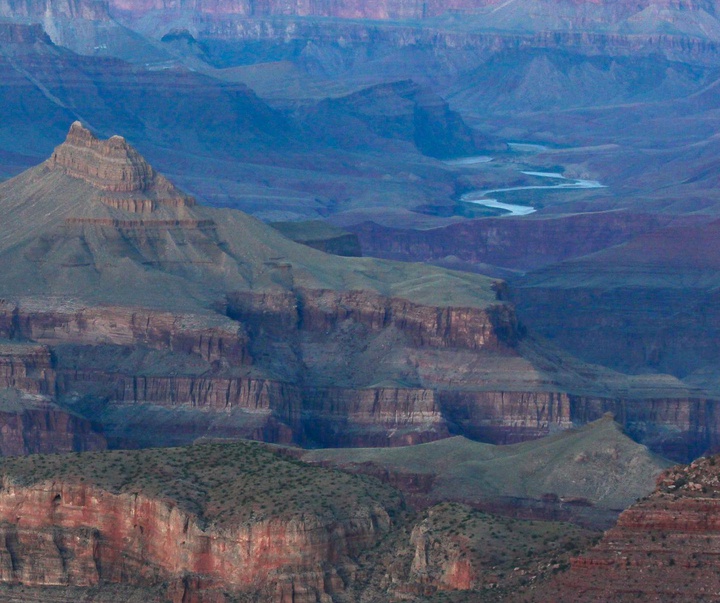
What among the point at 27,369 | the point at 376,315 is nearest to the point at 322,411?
the point at 376,315

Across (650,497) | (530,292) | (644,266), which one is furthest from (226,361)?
(650,497)

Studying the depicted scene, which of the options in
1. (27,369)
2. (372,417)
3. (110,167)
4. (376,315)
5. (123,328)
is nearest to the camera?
(27,369)

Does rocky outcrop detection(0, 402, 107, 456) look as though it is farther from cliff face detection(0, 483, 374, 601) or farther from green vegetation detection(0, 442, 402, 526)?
cliff face detection(0, 483, 374, 601)

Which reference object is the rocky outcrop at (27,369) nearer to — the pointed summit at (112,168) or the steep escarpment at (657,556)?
the pointed summit at (112,168)

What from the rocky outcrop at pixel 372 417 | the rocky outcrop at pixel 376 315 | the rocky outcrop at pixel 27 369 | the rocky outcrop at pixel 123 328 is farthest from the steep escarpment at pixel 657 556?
the rocky outcrop at pixel 376 315

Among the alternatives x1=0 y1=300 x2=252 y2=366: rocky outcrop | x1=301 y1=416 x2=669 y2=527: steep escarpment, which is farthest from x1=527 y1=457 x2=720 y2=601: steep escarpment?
x1=0 y1=300 x2=252 y2=366: rocky outcrop

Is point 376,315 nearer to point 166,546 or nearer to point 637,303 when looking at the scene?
point 637,303
